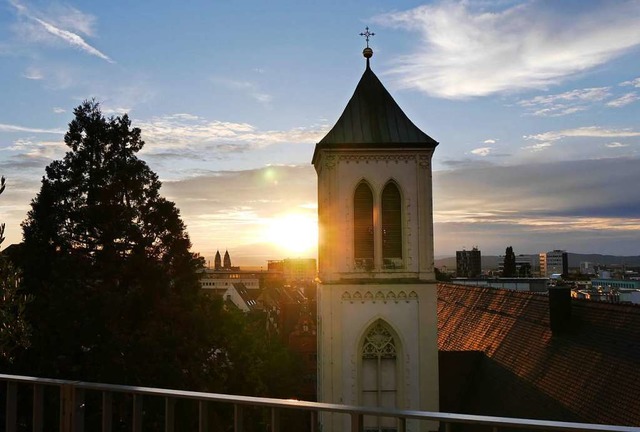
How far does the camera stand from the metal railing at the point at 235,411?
8.40ft

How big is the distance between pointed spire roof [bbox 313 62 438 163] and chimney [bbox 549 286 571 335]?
174 inches

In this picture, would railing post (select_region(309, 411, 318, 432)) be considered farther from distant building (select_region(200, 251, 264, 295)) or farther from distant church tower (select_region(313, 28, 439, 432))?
distant building (select_region(200, 251, 264, 295))

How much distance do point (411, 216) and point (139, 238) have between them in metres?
10.5

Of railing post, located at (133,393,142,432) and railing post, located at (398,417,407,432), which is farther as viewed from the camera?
railing post, located at (133,393,142,432)

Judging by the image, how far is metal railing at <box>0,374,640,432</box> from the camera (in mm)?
2561

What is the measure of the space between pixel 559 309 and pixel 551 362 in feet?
4.68

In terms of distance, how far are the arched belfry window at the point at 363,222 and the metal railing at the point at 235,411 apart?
10.0 metres

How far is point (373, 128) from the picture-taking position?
13984 mm

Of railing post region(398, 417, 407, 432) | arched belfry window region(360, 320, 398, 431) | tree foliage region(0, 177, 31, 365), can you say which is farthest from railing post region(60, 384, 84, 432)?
arched belfry window region(360, 320, 398, 431)

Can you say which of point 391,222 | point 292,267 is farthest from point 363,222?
point 292,267

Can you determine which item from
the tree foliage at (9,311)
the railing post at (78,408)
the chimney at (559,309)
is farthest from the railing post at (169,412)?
the chimney at (559,309)

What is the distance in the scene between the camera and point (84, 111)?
2088 centimetres

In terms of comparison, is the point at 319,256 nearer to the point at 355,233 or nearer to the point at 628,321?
the point at 355,233

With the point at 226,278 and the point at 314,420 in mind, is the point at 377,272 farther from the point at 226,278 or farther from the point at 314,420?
the point at 226,278
